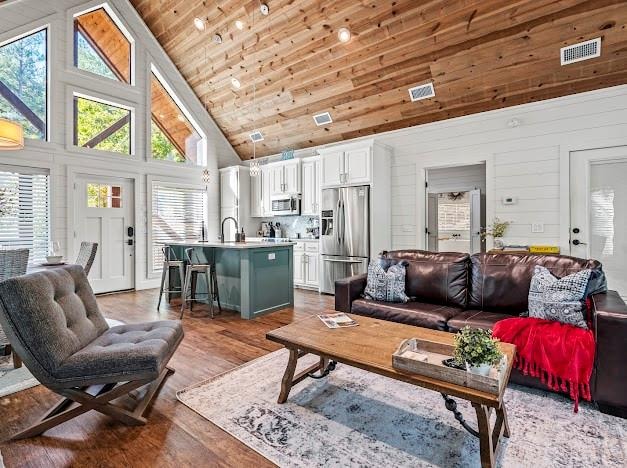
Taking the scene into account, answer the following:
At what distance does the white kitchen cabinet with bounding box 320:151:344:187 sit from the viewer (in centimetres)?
564

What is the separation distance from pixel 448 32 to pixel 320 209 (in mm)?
3134

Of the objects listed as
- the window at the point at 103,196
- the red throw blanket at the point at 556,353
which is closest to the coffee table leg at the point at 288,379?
the red throw blanket at the point at 556,353

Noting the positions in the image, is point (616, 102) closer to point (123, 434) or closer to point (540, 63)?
point (540, 63)

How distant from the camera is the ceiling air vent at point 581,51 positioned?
3.61m

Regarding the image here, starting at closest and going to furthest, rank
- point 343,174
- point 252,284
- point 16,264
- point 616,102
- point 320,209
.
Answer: point 16,264 < point 616,102 < point 252,284 < point 343,174 < point 320,209

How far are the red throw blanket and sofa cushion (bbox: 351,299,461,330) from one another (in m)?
0.53

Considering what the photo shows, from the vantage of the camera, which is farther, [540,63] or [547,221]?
[547,221]

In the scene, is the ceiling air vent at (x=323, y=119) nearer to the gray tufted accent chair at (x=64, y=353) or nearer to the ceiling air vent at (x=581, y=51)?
the ceiling air vent at (x=581, y=51)

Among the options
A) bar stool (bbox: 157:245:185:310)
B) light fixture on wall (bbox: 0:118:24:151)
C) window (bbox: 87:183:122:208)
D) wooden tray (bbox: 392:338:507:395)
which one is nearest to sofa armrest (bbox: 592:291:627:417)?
wooden tray (bbox: 392:338:507:395)

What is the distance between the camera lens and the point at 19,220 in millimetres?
4961

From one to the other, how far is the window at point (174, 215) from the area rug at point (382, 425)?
4.49 metres

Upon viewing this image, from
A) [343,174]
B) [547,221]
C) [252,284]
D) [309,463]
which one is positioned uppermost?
[343,174]

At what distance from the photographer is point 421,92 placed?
→ 190 inches

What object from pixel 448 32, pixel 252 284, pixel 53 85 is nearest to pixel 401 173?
pixel 448 32
